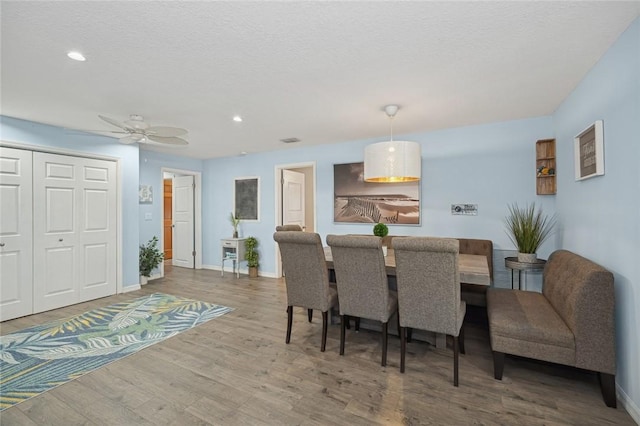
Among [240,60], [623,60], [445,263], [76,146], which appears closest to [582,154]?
Answer: [623,60]

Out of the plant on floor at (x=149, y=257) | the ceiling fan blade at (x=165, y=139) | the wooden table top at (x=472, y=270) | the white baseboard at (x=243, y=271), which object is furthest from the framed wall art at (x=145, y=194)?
the wooden table top at (x=472, y=270)

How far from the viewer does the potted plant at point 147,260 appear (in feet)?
15.9

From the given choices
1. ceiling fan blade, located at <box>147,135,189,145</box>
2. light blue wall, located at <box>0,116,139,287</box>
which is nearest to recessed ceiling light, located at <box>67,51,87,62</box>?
ceiling fan blade, located at <box>147,135,189,145</box>

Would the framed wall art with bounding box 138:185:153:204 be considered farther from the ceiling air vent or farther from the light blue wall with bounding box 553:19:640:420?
the light blue wall with bounding box 553:19:640:420

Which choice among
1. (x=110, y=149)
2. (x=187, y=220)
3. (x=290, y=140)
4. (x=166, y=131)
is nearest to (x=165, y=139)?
(x=166, y=131)

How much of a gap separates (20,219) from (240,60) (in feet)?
11.4

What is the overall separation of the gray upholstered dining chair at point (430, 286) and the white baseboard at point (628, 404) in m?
0.97

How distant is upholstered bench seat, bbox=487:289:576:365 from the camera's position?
190 cm

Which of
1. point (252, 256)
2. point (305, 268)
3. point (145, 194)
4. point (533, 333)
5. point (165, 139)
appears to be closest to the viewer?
point (533, 333)

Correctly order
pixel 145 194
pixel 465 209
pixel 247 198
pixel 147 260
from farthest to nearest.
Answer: pixel 247 198
pixel 145 194
pixel 147 260
pixel 465 209

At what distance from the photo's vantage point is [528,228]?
121 inches

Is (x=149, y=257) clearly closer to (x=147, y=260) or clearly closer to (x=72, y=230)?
(x=147, y=260)

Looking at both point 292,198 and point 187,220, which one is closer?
point 292,198

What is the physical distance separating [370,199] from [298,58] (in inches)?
106
